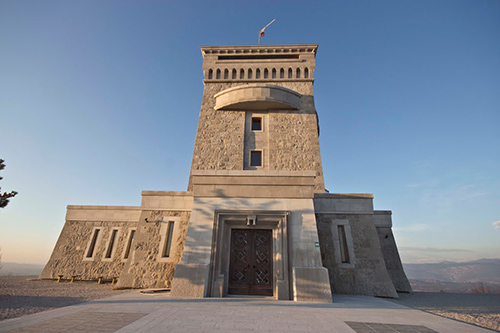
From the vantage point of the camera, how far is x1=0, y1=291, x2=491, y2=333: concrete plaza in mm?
5379

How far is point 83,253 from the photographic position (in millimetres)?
16312

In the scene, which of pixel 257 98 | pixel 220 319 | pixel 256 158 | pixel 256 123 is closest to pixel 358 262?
pixel 220 319

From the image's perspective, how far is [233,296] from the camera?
972cm

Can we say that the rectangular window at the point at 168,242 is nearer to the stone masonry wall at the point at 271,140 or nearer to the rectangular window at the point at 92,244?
the stone masonry wall at the point at 271,140

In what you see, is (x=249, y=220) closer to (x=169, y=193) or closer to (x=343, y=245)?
(x=169, y=193)

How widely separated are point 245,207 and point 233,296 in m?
3.59

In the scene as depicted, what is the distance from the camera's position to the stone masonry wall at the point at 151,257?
40.2 feet

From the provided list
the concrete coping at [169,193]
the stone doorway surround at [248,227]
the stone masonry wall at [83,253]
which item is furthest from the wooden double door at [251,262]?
the stone masonry wall at [83,253]

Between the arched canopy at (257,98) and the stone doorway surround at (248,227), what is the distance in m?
11.4

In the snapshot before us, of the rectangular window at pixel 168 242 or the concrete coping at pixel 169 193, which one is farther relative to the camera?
the concrete coping at pixel 169 193

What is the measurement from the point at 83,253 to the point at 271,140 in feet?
50.8

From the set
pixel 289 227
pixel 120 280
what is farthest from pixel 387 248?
pixel 120 280

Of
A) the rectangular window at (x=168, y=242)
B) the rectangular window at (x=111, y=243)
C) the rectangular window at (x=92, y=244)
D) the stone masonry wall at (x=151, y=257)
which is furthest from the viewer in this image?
the rectangular window at (x=92, y=244)

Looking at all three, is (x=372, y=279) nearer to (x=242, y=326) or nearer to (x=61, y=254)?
(x=242, y=326)
